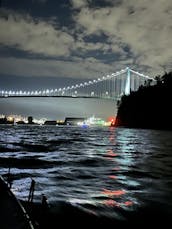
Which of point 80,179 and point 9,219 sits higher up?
point 9,219

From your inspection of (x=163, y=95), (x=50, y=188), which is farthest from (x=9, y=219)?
(x=163, y=95)

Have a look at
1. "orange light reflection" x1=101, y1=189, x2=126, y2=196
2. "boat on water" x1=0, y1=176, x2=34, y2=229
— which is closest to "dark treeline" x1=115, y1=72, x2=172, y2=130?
"orange light reflection" x1=101, y1=189, x2=126, y2=196

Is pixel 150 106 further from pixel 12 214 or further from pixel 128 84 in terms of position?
pixel 12 214

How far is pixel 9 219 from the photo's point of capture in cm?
540

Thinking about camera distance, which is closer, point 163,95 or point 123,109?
point 163,95

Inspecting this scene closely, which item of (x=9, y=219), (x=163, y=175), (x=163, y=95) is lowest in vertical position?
(x=163, y=175)

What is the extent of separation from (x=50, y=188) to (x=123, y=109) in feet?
520

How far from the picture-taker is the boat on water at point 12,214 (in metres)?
5.12

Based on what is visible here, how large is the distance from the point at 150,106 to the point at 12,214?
150543 millimetres

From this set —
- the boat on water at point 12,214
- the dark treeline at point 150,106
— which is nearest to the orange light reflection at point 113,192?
the boat on water at point 12,214

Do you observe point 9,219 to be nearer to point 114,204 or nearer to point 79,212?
point 79,212

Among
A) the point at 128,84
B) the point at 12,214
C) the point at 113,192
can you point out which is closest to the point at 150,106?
the point at 128,84

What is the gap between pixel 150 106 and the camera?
6024 inches

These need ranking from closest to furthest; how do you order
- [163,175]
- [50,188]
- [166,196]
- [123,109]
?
[166,196], [50,188], [163,175], [123,109]
